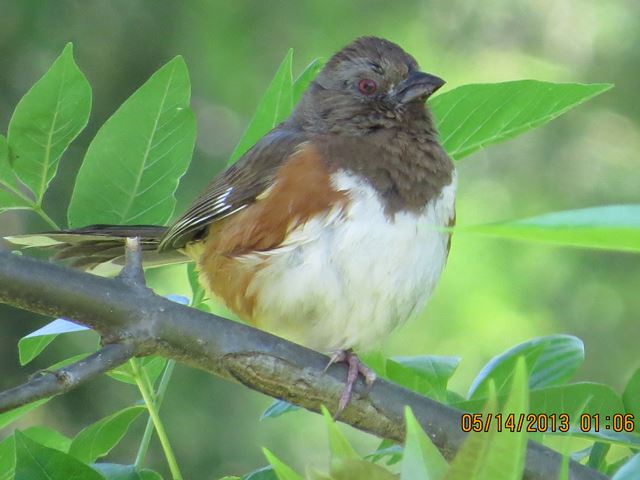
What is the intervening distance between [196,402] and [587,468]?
343cm

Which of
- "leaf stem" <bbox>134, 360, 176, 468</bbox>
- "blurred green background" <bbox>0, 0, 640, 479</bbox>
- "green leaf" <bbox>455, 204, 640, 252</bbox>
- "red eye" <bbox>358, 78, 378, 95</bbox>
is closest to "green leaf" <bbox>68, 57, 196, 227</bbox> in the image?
"leaf stem" <bbox>134, 360, 176, 468</bbox>

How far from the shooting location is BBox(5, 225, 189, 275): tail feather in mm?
2432

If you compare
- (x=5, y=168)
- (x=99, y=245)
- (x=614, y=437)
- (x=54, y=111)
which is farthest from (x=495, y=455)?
(x=99, y=245)

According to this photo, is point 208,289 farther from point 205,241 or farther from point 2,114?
point 2,114

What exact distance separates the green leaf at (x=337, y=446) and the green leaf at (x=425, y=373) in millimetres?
972

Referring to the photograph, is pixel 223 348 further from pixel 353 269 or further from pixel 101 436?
pixel 353 269

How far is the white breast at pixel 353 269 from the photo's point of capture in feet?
8.17

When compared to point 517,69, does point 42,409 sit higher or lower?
lower

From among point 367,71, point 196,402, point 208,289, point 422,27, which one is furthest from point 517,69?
point 208,289

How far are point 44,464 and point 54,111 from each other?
0.68 m

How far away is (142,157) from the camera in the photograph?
197 centimetres

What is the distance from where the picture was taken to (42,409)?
448 cm

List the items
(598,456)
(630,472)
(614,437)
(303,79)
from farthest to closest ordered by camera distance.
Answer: (303,79) → (598,456) → (614,437) → (630,472)
